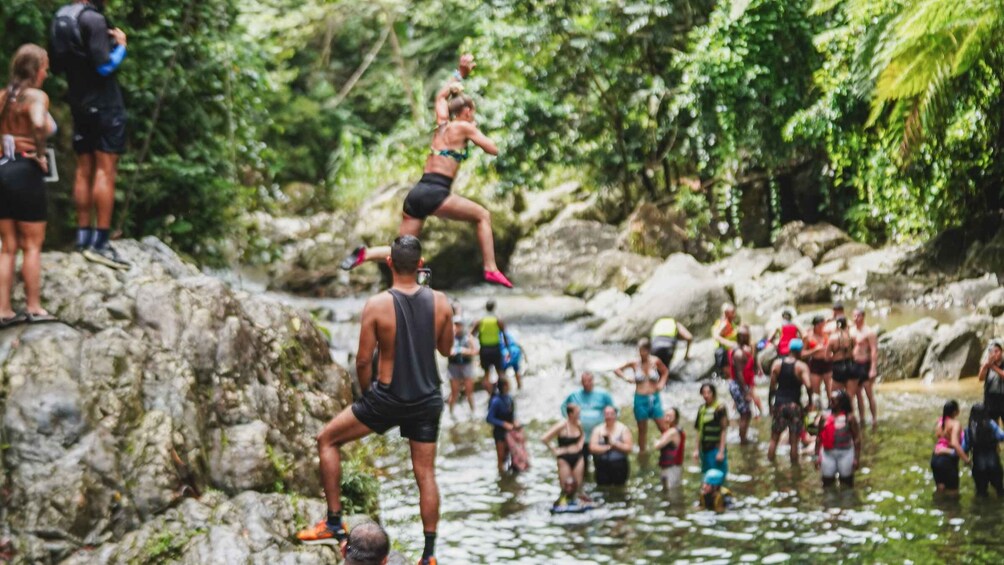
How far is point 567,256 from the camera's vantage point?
93.3 feet

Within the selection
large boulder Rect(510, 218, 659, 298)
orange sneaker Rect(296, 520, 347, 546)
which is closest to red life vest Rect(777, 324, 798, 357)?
orange sneaker Rect(296, 520, 347, 546)

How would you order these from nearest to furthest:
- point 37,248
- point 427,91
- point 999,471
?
point 37,248
point 999,471
point 427,91

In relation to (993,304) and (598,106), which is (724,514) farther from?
(598,106)

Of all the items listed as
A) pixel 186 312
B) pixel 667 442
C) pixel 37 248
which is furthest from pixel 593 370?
pixel 37 248

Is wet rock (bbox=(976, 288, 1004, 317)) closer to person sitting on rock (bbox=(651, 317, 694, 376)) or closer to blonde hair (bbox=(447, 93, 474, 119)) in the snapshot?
person sitting on rock (bbox=(651, 317, 694, 376))

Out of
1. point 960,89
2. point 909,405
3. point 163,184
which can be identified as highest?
point 960,89

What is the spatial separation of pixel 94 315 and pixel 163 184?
447cm

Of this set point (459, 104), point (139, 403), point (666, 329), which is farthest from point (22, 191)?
point (666, 329)

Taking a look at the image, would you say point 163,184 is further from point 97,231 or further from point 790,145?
point 790,145

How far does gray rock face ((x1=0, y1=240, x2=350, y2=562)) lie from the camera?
660 centimetres

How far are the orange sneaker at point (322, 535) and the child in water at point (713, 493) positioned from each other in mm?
5360

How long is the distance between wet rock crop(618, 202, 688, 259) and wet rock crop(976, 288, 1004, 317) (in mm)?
8876

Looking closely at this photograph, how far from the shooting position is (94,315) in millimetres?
7672

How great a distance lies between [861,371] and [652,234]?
43.7ft
